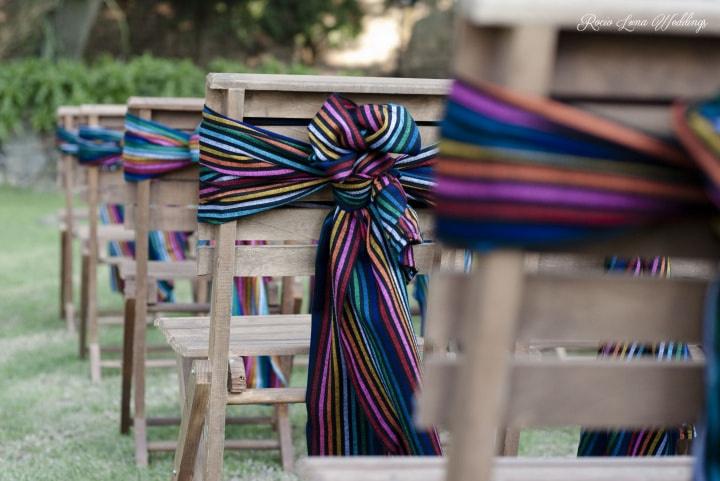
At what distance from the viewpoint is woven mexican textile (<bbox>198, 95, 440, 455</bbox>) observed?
115 inches

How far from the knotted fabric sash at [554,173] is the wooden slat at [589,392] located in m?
0.08

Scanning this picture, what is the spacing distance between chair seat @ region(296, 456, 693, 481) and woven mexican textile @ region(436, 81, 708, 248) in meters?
0.46

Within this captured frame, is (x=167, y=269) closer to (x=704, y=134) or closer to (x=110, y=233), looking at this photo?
(x=110, y=233)

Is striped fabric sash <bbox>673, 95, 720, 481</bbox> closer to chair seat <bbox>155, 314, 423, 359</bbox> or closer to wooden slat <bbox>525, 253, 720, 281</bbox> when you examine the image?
wooden slat <bbox>525, 253, 720, 281</bbox>

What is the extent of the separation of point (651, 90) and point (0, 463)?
3.56 meters

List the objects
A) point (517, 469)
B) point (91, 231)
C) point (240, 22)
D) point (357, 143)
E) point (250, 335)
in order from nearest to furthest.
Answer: point (517, 469) < point (357, 143) < point (250, 335) < point (91, 231) < point (240, 22)

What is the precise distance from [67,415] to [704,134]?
4.26m

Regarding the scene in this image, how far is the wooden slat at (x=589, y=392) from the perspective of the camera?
4.85 feet

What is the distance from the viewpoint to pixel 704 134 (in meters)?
1.41

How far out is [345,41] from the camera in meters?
23.9

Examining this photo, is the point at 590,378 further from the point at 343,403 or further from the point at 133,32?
the point at 133,32

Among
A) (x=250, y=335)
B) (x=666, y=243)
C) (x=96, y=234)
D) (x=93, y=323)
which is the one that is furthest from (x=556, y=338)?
(x=93, y=323)

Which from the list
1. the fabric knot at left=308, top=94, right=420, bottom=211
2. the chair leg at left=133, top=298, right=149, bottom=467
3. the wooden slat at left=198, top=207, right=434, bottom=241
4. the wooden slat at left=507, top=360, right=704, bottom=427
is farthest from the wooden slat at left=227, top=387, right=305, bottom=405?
the wooden slat at left=507, top=360, right=704, bottom=427

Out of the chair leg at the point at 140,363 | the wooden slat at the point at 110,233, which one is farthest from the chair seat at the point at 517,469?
the wooden slat at the point at 110,233
